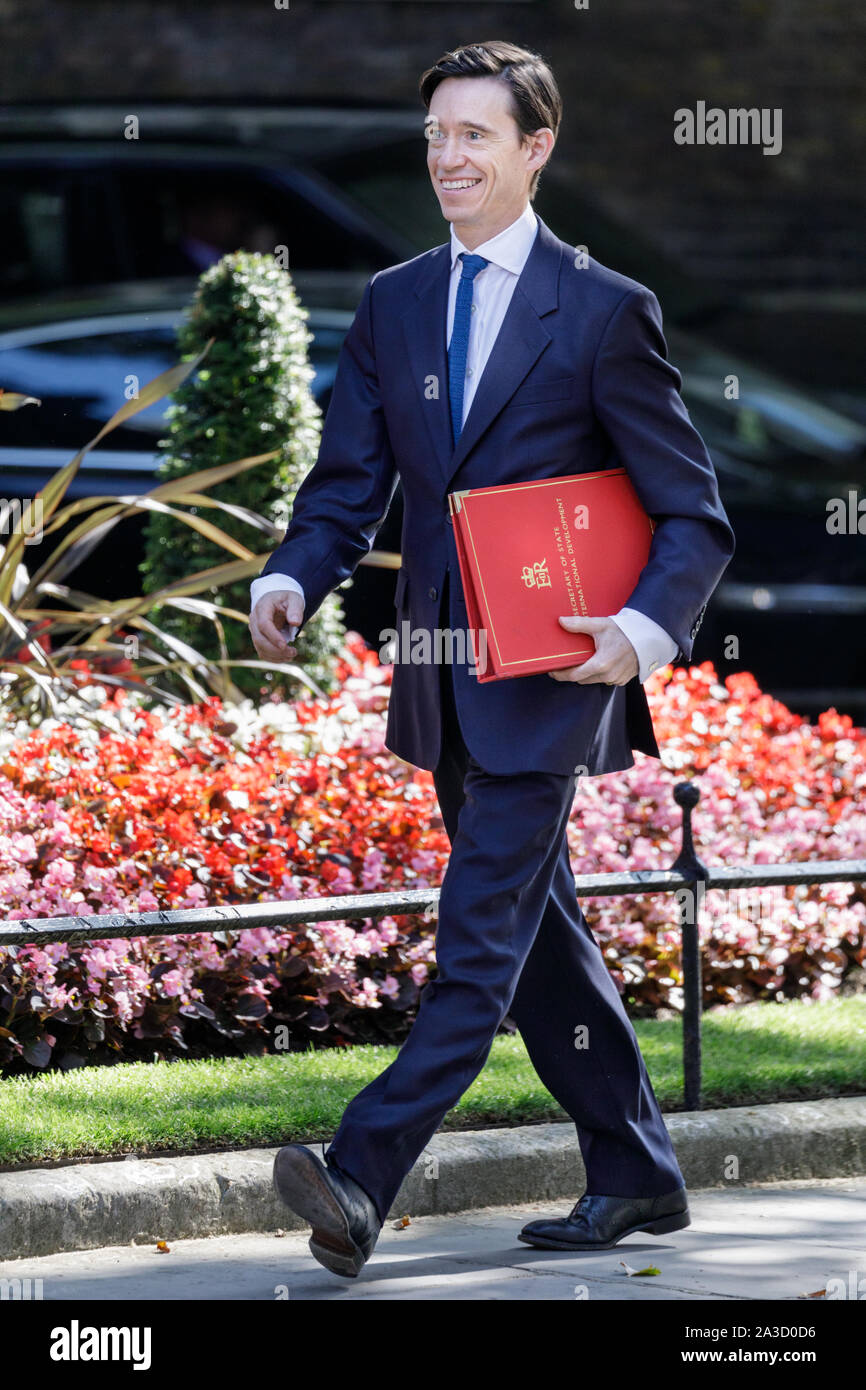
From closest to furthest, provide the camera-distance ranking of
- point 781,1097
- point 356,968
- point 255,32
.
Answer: point 781,1097 < point 356,968 < point 255,32

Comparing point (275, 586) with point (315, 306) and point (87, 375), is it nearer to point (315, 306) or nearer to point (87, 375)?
point (87, 375)

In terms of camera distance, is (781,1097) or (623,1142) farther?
(781,1097)

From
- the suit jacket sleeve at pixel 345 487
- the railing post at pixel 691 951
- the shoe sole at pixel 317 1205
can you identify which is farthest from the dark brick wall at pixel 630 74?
the shoe sole at pixel 317 1205

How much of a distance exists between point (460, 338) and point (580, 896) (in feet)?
5.04

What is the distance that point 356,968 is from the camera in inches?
224

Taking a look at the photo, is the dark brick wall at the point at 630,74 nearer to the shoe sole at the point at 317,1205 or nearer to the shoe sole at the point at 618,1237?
the shoe sole at the point at 618,1237

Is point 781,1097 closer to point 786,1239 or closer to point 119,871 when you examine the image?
point 786,1239

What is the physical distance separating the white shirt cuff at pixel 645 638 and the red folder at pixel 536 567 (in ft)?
0.24

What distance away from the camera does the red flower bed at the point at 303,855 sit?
16.9 feet

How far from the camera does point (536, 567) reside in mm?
3764

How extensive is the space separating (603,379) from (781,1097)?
2052 millimetres

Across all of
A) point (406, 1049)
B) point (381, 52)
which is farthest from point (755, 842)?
point (381, 52)

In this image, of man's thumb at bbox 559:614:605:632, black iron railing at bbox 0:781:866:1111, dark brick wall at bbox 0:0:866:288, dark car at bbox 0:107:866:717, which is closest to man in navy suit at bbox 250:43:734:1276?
man's thumb at bbox 559:614:605:632

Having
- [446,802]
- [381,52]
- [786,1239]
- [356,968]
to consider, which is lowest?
[786,1239]
